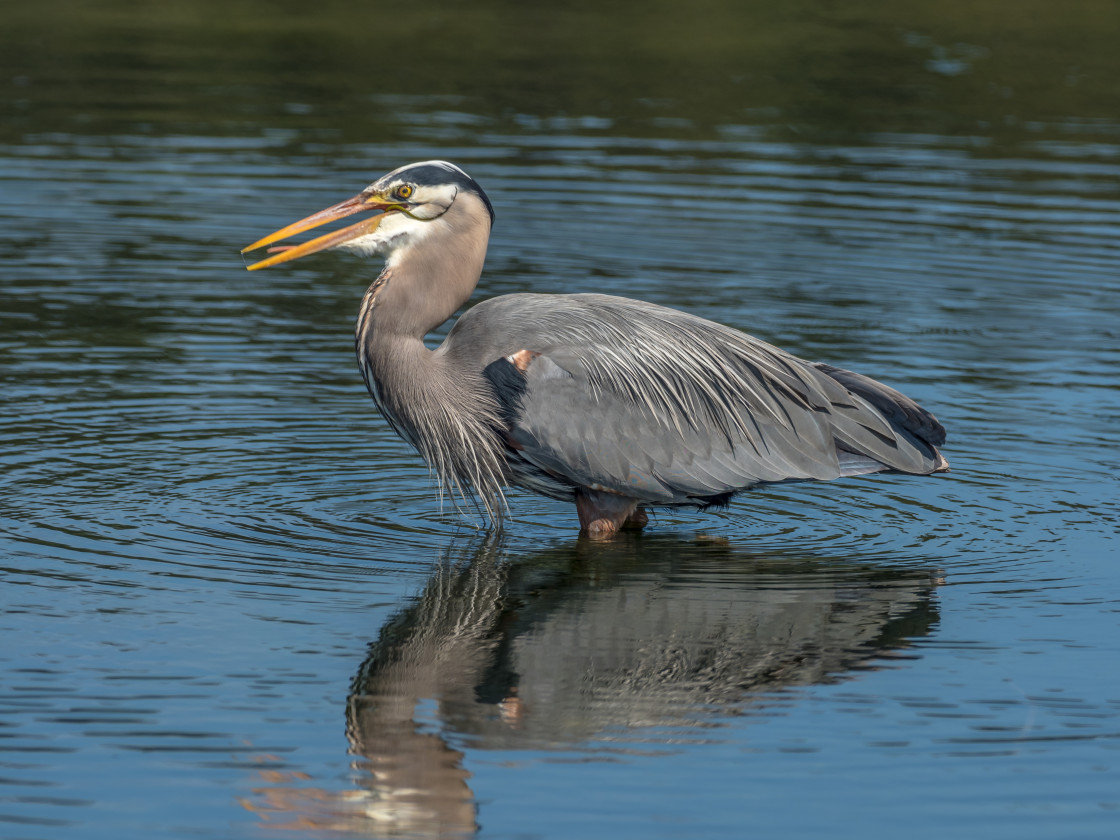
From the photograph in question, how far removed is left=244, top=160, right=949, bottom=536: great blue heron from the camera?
9.43m

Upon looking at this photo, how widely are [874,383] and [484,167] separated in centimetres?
1041

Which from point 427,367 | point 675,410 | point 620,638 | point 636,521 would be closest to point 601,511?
point 636,521

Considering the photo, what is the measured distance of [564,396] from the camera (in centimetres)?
941

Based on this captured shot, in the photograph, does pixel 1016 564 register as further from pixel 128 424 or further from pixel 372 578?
pixel 128 424

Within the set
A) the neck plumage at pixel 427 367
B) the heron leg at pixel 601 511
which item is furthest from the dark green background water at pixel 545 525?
the neck plumage at pixel 427 367

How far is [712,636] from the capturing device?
8.23 m

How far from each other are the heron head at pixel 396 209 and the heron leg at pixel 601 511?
1620 mm

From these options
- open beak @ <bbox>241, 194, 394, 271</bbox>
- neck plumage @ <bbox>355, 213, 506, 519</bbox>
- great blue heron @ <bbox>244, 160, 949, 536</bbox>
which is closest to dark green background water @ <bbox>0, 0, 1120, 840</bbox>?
great blue heron @ <bbox>244, 160, 949, 536</bbox>

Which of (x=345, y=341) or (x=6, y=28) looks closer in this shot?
(x=345, y=341)

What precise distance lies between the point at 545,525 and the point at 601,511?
1.67 ft

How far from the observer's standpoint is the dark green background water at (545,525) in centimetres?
663

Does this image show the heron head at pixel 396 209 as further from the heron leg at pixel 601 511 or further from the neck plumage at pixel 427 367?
the heron leg at pixel 601 511

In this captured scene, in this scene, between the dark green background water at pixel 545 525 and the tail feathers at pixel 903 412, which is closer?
the dark green background water at pixel 545 525

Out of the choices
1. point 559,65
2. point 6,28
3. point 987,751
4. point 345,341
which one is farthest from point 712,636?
point 6,28
